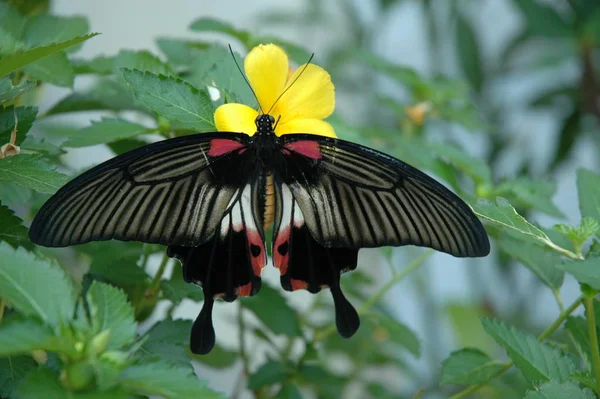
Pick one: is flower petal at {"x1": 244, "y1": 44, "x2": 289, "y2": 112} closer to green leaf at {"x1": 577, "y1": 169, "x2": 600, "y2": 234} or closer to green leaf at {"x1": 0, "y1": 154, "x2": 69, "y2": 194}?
green leaf at {"x1": 0, "y1": 154, "x2": 69, "y2": 194}

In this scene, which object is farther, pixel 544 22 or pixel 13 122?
pixel 544 22

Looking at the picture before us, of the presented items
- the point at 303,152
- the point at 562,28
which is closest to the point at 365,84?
the point at 562,28

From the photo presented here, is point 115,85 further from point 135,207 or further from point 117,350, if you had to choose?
point 117,350

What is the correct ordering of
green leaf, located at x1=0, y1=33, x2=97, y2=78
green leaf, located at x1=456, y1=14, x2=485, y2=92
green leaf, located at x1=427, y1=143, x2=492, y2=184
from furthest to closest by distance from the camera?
green leaf, located at x1=456, y1=14, x2=485, y2=92
green leaf, located at x1=427, y1=143, x2=492, y2=184
green leaf, located at x1=0, y1=33, x2=97, y2=78

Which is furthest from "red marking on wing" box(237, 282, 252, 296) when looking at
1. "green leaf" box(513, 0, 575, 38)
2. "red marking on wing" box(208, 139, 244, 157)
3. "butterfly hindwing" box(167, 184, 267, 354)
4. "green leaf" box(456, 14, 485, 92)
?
"green leaf" box(456, 14, 485, 92)

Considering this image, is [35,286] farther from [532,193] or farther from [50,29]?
[532,193]

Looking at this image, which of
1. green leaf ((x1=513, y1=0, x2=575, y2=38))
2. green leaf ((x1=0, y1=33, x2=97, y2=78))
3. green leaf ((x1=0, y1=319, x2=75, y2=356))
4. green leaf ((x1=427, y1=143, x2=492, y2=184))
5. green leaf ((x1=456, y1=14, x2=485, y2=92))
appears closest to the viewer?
green leaf ((x1=0, y1=319, x2=75, y2=356))

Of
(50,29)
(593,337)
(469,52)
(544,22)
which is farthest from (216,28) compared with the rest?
(469,52)
